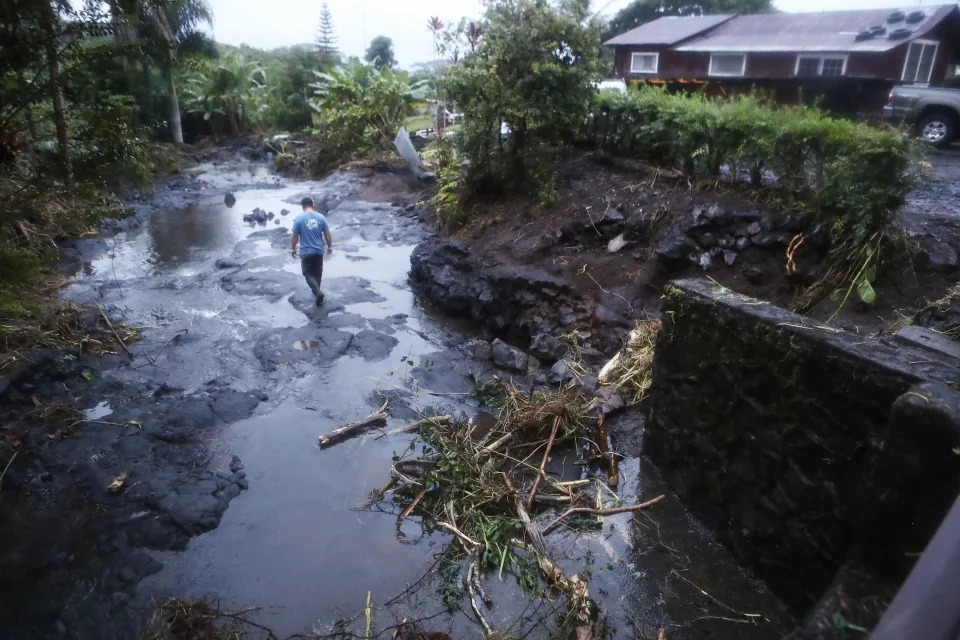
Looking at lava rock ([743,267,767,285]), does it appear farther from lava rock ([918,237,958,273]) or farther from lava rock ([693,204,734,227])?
lava rock ([918,237,958,273])

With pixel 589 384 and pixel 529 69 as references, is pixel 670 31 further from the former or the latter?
pixel 589 384

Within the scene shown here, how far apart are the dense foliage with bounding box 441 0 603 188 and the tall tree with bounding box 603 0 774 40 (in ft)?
29.1

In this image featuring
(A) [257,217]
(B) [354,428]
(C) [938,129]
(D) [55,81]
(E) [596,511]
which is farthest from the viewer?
(A) [257,217]

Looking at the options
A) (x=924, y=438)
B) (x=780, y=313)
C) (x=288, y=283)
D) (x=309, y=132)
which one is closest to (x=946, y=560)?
(x=924, y=438)

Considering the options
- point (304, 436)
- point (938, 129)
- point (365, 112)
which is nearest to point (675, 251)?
point (304, 436)

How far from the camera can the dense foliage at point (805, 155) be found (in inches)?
228

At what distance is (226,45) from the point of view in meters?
29.2

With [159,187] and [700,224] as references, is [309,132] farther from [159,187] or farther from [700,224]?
[700,224]

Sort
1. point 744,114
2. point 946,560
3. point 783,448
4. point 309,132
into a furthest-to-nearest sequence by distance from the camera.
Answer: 1. point 309,132
2. point 744,114
3. point 783,448
4. point 946,560

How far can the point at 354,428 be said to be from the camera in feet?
20.8

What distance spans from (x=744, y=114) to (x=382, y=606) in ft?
23.9

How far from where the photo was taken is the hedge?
580cm

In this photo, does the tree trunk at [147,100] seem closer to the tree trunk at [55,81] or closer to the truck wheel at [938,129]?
the tree trunk at [55,81]

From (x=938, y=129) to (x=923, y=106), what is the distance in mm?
705
